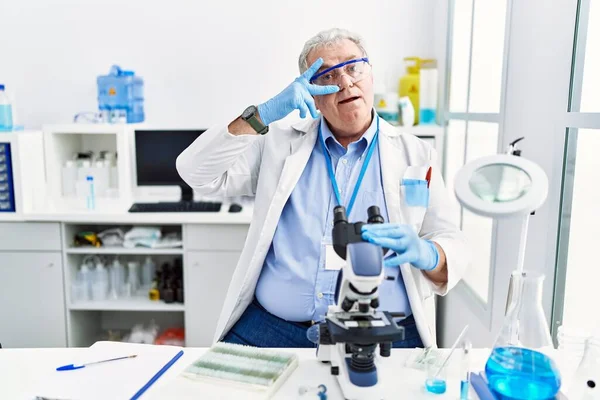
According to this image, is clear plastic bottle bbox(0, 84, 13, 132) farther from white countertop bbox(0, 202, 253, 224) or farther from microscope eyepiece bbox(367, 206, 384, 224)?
microscope eyepiece bbox(367, 206, 384, 224)

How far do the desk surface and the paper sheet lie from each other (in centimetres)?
3

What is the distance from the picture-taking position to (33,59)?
3215 millimetres

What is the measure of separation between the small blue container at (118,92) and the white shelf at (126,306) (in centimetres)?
106

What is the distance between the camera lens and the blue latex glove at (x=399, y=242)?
1.09 m

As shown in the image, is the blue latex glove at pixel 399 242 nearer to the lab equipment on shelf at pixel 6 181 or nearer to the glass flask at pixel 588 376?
the glass flask at pixel 588 376

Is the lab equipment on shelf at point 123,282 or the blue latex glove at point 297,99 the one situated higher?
the blue latex glove at point 297,99

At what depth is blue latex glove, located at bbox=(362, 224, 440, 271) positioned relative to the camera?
3.56ft

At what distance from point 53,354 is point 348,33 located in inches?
49.7

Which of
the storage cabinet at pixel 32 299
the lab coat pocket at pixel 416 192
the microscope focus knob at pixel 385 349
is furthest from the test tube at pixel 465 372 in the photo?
the storage cabinet at pixel 32 299

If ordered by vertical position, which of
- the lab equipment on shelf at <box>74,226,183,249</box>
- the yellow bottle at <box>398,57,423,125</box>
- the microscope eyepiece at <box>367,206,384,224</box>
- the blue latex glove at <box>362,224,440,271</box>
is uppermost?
the yellow bottle at <box>398,57,423,125</box>

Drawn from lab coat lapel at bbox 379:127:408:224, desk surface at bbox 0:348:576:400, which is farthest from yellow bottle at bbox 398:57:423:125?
desk surface at bbox 0:348:576:400

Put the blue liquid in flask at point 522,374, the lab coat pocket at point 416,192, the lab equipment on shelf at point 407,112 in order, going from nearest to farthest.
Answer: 1. the blue liquid in flask at point 522,374
2. the lab coat pocket at point 416,192
3. the lab equipment on shelf at point 407,112

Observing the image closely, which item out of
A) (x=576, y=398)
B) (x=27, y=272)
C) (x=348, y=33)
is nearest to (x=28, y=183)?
(x=27, y=272)

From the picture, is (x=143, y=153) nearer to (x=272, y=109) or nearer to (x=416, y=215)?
(x=272, y=109)
